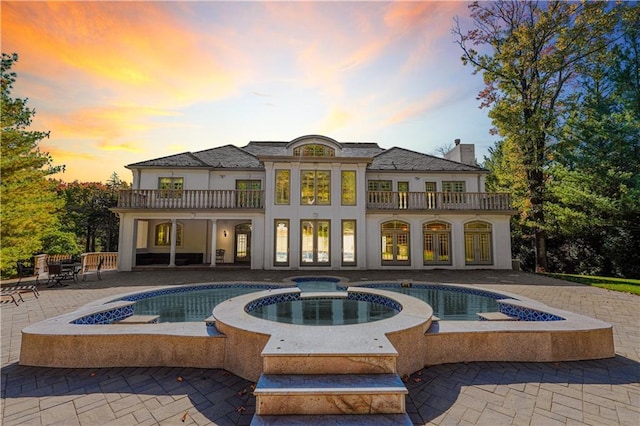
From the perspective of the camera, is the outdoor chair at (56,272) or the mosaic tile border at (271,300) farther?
the outdoor chair at (56,272)

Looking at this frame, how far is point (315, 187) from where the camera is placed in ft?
54.2

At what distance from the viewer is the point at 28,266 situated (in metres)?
14.9

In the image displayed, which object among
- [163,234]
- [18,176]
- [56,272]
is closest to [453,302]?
[56,272]

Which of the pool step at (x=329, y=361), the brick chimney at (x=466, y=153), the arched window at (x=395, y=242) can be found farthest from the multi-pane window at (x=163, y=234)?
the brick chimney at (x=466, y=153)

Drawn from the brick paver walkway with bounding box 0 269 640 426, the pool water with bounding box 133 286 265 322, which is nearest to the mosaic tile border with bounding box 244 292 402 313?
the pool water with bounding box 133 286 265 322

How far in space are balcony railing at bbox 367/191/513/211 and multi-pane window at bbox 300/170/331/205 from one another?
272cm

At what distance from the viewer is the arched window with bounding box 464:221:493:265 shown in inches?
668

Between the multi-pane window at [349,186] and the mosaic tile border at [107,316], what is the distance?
39.9ft

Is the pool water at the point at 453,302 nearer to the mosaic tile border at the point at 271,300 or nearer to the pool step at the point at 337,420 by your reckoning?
the mosaic tile border at the point at 271,300

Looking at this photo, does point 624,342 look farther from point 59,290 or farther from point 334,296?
point 59,290

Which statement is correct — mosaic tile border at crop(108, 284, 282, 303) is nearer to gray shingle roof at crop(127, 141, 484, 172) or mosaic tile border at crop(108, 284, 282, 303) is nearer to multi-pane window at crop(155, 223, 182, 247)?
gray shingle roof at crop(127, 141, 484, 172)

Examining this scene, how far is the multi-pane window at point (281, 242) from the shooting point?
16047mm

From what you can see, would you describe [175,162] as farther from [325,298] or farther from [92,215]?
[325,298]

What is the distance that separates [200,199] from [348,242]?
935cm
